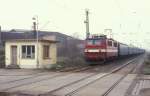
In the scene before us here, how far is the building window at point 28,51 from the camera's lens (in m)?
36.7

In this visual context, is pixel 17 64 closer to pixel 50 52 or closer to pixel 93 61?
pixel 50 52

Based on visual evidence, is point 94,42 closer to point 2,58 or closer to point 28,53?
point 28,53

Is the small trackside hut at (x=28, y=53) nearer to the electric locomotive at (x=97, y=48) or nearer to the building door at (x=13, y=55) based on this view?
the building door at (x=13, y=55)

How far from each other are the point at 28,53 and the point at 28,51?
19 cm

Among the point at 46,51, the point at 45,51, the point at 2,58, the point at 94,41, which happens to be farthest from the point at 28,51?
the point at 2,58

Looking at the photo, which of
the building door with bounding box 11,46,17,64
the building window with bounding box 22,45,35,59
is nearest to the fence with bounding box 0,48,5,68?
the building door with bounding box 11,46,17,64

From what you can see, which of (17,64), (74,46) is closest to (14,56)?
(17,64)

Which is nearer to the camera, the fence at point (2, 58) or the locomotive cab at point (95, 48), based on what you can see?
the fence at point (2, 58)

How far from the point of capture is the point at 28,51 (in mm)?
36812

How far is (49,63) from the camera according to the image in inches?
1522

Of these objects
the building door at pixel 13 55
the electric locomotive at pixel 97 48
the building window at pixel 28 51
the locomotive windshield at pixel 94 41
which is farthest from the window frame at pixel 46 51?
the locomotive windshield at pixel 94 41

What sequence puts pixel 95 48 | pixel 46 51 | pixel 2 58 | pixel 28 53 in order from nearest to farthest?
pixel 28 53 → pixel 46 51 → pixel 95 48 → pixel 2 58

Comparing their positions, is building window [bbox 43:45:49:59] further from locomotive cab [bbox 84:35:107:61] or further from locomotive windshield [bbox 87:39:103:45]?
locomotive windshield [bbox 87:39:103:45]

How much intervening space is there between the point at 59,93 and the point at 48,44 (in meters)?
22.4
